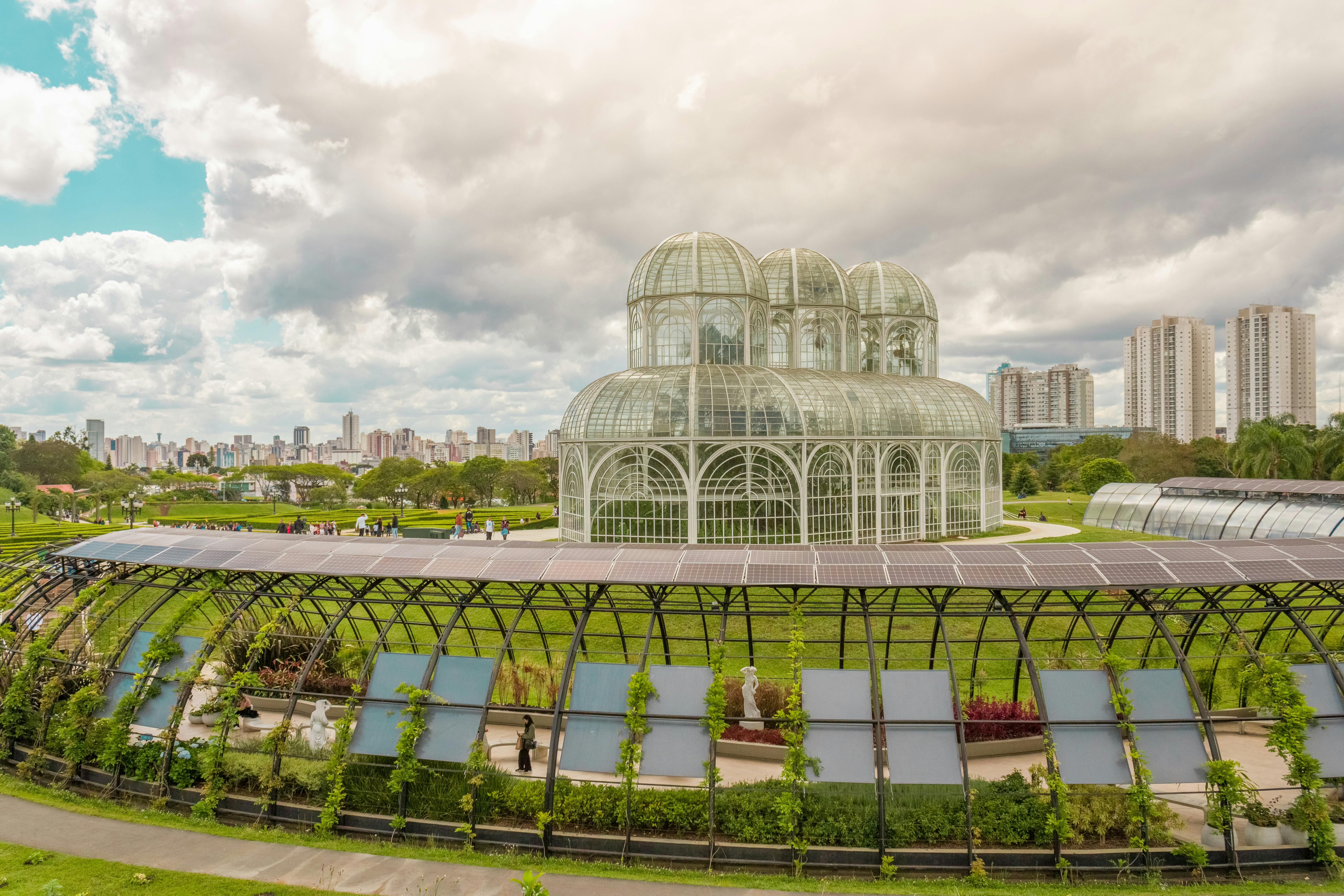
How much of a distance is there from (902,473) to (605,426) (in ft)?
63.3

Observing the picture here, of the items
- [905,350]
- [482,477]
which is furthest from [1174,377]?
[482,477]

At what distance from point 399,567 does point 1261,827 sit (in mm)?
16358

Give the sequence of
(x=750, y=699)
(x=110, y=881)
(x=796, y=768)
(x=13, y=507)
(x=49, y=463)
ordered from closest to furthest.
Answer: (x=110, y=881)
(x=796, y=768)
(x=750, y=699)
(x=13, y=507)
(x=49, y=463)

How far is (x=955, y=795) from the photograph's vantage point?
1303cm

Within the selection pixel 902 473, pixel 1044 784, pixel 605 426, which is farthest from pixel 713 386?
pixel 1044 784

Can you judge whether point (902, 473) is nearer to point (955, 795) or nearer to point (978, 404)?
point (978, 404)

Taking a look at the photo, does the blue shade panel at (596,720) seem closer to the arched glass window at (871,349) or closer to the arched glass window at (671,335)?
the arched glass window at (671,335)

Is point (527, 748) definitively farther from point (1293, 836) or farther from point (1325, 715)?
point (1325, 715)

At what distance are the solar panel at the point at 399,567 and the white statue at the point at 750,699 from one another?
7.40 metres

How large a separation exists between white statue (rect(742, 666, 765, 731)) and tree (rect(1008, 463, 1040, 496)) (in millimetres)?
83103

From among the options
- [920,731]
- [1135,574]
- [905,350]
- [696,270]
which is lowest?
[920,731]

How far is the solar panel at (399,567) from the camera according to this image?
15.0m

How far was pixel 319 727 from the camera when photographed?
15.6 meters

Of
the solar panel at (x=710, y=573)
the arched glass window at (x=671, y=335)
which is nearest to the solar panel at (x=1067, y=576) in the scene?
the solar panel at (x=710, y=573)
